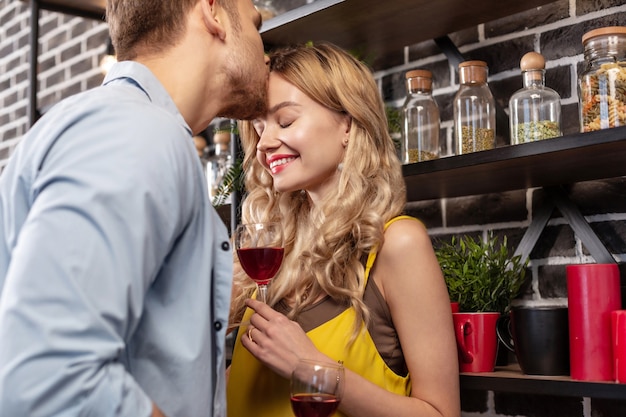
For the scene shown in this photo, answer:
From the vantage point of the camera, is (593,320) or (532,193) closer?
(593,320)

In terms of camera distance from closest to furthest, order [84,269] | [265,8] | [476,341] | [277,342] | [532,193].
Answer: [84,269] → [277,342] → [476,341] → [532,193] → [265,8]

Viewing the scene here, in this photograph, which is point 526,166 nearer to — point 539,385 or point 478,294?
point 478,294

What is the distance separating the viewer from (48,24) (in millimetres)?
3900

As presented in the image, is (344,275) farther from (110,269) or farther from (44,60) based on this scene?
(44,60)

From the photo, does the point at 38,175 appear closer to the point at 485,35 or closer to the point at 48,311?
the point at 48,311

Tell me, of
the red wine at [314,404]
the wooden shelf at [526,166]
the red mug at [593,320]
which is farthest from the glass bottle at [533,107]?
the red wine at [314,404]

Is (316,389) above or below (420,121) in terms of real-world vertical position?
below

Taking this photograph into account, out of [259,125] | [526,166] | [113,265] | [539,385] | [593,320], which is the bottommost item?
[539,385]

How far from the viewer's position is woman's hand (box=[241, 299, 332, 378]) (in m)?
1.47

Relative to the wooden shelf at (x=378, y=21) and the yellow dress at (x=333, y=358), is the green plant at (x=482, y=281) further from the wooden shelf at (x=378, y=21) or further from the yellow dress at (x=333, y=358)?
the wooden shelf at (x=378, y=21)

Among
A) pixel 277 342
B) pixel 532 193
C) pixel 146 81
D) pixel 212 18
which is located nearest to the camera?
pixel 146 81

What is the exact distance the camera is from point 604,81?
1.47 meters

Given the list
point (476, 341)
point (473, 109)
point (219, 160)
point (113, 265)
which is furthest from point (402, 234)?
point (219, 160)

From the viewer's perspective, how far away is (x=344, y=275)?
1.67 meters
